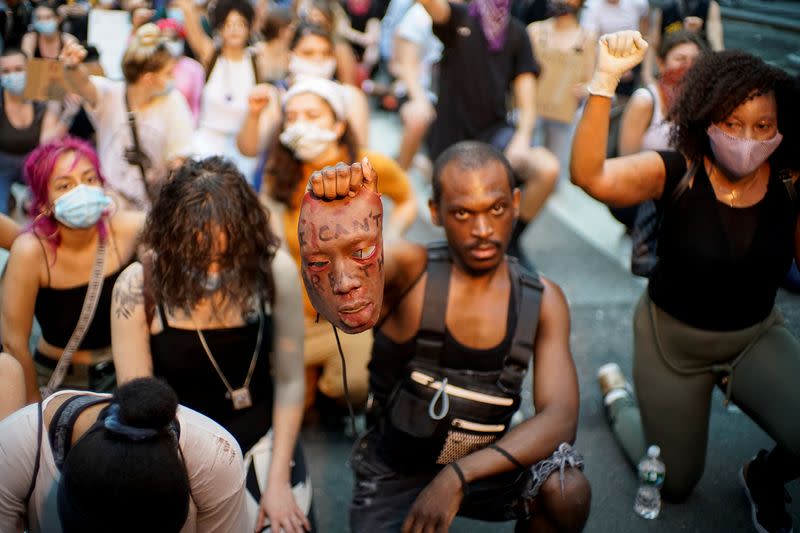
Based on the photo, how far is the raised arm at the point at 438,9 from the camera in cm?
462

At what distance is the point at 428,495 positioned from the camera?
8.38 ft

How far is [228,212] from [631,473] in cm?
218

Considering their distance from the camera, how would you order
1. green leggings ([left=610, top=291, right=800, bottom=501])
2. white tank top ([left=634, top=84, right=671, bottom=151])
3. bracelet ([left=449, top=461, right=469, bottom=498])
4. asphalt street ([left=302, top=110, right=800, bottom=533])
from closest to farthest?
bracelet ([left=449, top=461, right=469, bottom=498]), green leggings ([left=610, top=291, right=800, bottom=501]), asphalt street ([left=302, top=110, right=800, bottom=533]), white tank top ([left=634, top=84, right=671, bottom=151])

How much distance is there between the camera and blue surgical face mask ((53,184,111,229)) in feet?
10.4

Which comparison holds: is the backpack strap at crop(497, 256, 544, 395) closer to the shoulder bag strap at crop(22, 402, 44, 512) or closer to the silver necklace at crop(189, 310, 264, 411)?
the silver necklace at crop(189, 310, 264, 411)

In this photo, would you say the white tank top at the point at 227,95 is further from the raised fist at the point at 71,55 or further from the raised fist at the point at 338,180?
the raised fist at the point at 338,180

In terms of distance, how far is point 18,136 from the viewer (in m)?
5.57

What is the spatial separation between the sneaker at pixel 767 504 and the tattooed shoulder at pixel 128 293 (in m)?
2.54

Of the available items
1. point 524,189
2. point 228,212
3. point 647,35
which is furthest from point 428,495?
point 647,35

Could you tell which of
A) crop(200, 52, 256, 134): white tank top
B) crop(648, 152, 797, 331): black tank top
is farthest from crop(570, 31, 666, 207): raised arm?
crop(200, 52, 256, 134): white tank top

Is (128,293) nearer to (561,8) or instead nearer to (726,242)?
(726,242)

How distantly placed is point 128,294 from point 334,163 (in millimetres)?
1463

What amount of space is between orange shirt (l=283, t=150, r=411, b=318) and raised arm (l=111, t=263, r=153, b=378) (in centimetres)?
113

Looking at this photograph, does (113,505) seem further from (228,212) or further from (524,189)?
(524,189)
